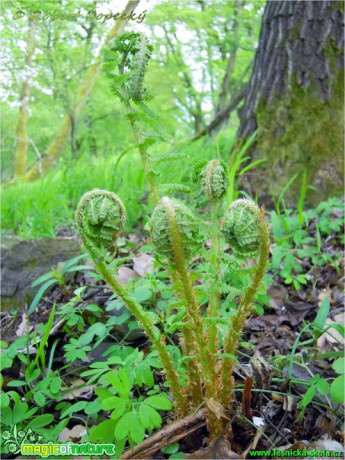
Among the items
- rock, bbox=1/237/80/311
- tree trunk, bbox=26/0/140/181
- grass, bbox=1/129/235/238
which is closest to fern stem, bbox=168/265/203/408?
rock, bbox=1/237/80/311

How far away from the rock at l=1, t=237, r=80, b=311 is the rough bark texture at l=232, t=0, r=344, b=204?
5.92 ft

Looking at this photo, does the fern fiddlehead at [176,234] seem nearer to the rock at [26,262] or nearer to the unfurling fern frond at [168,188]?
the unfurling fern frond at [168,188]

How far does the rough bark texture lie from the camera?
3422 millimetres

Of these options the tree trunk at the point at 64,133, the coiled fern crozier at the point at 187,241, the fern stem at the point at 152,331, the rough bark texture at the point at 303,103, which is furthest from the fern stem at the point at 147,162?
the tree trunk at the point at 64,133

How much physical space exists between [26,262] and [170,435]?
168 cm

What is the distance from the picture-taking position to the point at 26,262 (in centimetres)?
253

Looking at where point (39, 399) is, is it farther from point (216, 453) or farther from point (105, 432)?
point (216, 453)

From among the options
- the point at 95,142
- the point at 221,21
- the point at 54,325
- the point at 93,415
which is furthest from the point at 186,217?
the point at 95,142

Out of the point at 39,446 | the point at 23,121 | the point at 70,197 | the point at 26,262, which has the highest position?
the point at 39,446

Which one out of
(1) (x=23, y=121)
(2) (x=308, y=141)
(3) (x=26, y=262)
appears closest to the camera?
(3) (x=26, y=262)

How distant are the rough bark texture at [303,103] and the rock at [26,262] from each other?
181 centimetres

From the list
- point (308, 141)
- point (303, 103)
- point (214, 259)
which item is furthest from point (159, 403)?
point (303, 103)

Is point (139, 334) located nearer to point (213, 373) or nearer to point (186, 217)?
point (213, 373)

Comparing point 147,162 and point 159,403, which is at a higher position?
point 147,162
